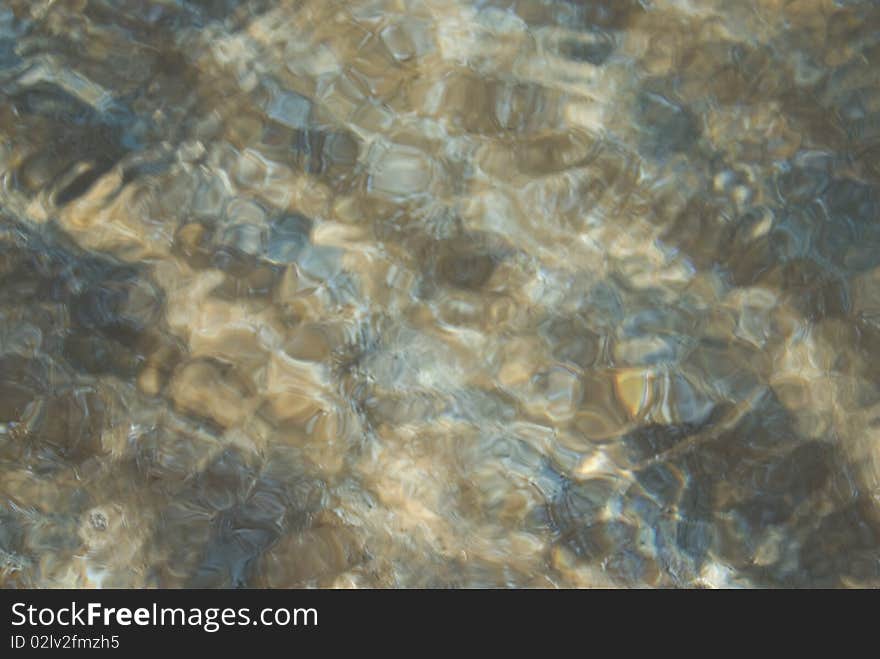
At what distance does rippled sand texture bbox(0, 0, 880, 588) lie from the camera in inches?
91.7

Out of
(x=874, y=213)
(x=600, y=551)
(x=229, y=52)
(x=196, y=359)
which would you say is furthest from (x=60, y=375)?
(x=874, y=213)

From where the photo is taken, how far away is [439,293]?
97.4 inches

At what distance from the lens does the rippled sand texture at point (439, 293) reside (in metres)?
2.33

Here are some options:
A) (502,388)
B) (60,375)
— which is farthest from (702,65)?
(60,375)

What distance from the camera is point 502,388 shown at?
7.94 feet

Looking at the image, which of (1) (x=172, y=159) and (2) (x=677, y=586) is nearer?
(2) (x=677, y=586)

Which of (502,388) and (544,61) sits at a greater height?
(544,61)
